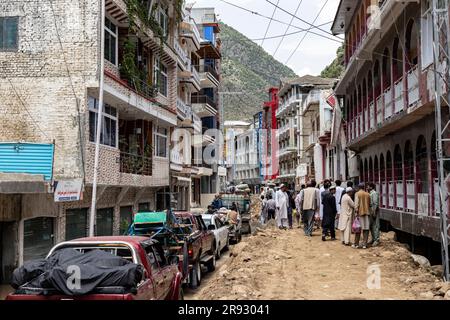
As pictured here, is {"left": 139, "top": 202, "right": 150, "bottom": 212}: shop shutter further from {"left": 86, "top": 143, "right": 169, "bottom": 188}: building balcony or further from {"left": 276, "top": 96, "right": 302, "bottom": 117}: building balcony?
{"left": 276, "top": 96, "right": 302, "bottom": 117}: building balcony

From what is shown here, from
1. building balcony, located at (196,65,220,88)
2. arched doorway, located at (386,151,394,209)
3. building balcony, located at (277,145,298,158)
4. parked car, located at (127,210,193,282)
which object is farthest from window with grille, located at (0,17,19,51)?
building balcony, located at (277,145,298,158)

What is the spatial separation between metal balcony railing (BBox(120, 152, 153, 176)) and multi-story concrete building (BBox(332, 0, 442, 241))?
991 centimetres

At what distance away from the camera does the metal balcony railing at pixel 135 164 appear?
21062mm

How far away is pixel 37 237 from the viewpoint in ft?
52.1

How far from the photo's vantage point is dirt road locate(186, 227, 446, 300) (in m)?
9.73

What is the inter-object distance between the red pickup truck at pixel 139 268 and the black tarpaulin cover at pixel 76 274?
52 mm

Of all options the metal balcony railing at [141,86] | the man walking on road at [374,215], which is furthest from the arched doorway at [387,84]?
the metal balcony railing at [141,86]

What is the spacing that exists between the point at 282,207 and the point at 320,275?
10.2m

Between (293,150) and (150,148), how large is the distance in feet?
141

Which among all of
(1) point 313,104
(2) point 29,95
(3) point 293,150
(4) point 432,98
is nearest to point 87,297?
(4) point 432,98

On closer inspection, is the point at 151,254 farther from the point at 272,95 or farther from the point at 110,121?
the point at 272,95

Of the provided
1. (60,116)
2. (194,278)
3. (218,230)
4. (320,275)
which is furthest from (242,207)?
(320,275)

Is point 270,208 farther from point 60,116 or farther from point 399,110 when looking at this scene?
point 60,116

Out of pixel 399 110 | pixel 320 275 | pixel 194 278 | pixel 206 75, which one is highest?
pixel 206 75
